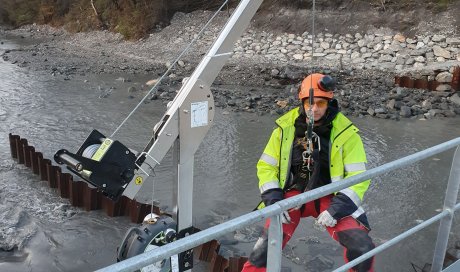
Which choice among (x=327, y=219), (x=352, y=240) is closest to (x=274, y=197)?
(x=327, y=219)

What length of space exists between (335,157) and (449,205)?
946 millimetres

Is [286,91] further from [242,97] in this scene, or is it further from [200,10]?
[200,10]

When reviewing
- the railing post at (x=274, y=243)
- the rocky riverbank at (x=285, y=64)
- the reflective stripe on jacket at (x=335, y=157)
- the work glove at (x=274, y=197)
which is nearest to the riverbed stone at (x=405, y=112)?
the rocky riverbank at (x=285, y=64)

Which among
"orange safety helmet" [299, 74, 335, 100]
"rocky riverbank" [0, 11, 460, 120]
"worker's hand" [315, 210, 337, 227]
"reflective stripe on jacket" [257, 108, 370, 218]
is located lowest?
"rocky riverbank" [0, 11, 460, 120]

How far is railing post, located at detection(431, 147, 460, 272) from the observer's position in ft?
10.9

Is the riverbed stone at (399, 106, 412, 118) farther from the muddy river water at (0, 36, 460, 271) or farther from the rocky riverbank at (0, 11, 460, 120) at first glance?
the muddy river water at (0, 36, 460, 271)

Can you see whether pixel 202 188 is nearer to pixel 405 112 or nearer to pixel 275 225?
pixel 275 225

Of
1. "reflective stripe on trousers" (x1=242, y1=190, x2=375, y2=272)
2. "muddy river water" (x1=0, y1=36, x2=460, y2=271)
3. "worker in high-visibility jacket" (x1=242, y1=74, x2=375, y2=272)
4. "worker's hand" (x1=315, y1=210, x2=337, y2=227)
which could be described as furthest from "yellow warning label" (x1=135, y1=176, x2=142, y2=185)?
"muddy river water" (x1=0, y1=36, x2=460, y2=271)

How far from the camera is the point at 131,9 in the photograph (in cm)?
2927

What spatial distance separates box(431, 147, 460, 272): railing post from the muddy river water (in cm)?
143

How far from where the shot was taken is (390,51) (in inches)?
708

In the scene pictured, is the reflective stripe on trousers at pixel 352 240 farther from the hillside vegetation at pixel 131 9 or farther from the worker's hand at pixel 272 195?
the hillside vegetation at pixel 131 9

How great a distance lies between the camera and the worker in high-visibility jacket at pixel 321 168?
3529 millimetres

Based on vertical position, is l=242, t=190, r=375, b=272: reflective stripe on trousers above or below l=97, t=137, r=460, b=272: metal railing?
below
